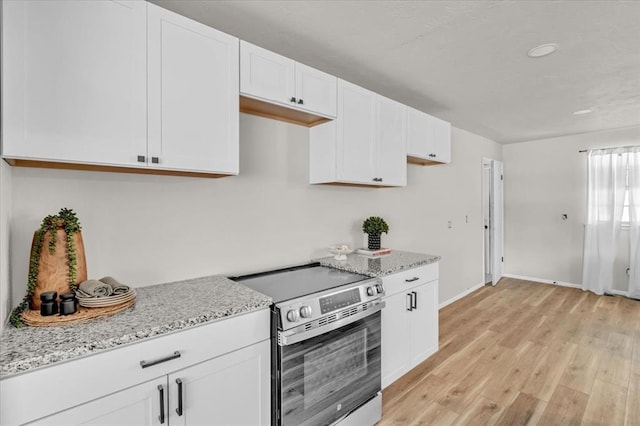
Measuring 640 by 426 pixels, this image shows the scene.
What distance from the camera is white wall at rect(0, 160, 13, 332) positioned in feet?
Result: 4.00

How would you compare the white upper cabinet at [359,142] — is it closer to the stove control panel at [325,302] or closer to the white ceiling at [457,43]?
the white ceiling at [457,43]

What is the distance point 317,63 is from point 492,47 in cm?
122

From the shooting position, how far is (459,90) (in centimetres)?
303

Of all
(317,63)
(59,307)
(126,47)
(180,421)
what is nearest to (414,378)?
(180,421)

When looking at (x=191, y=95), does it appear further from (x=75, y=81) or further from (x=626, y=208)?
(x=626, y=208)

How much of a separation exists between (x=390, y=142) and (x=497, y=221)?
3.83 meters

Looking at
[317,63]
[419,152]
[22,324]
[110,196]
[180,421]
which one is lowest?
[180,421]

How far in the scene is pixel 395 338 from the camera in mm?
2445

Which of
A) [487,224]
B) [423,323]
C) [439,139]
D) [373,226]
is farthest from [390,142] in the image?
[487,224]

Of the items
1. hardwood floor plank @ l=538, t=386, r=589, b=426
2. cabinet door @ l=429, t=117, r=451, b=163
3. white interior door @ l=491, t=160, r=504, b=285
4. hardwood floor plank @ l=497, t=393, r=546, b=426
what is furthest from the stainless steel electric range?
white interior door @ l=491, t=160, r=504, b=285

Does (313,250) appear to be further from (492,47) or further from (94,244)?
(492,47)

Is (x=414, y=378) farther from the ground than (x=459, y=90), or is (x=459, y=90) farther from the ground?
(x=459, y=90)

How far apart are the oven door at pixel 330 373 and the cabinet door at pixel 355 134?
1.07 metres

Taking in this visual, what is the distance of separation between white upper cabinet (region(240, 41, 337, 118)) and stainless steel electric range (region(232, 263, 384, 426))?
1.17 m
